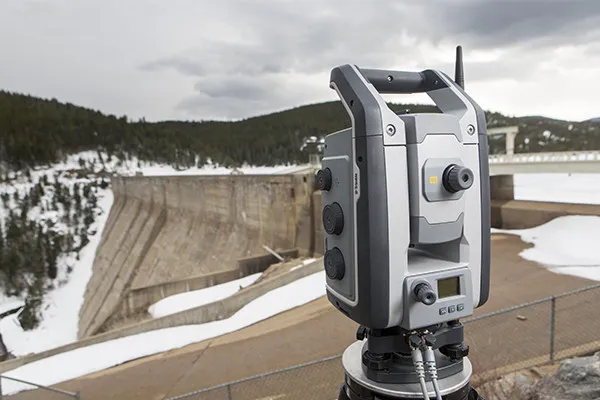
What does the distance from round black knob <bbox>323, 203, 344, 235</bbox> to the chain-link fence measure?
3160 mm

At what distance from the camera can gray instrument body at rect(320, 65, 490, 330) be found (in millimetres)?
1240

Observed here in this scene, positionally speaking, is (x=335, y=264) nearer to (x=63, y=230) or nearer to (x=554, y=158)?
(x=554, y=158)

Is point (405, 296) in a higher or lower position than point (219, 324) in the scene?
higher

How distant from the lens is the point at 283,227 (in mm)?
18469

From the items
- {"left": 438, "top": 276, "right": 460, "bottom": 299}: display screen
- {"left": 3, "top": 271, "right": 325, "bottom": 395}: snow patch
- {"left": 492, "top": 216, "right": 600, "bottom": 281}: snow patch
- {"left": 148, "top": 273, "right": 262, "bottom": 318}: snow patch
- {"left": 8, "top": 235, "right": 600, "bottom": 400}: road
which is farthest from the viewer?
{"left": 148, "top": 273, "right": 262, "bottom": 318}: snow patch

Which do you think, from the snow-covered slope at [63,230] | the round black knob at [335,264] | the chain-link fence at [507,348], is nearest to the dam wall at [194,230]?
the snow-covered slope at [63,230]

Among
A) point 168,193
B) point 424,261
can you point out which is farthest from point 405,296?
point 168,193

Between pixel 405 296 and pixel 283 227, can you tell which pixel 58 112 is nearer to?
pixel 283 227

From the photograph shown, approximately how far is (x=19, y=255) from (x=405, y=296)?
5877 cm

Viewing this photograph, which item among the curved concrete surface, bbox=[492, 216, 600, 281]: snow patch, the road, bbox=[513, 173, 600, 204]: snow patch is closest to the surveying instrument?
the road

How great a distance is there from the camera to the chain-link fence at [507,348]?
4.30m

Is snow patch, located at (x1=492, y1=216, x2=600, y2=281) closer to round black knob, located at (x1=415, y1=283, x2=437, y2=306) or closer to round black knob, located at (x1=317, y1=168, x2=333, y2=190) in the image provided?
round black knob, located at (x1=415, y1=283, x2=437, y2=306)

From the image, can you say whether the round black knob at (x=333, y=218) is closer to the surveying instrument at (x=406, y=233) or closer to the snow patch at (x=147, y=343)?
the surveying instrument at (x=406, y=233)

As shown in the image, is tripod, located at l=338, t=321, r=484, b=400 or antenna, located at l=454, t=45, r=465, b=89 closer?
tripod, located at l=338, t=321, r=484, b=400
